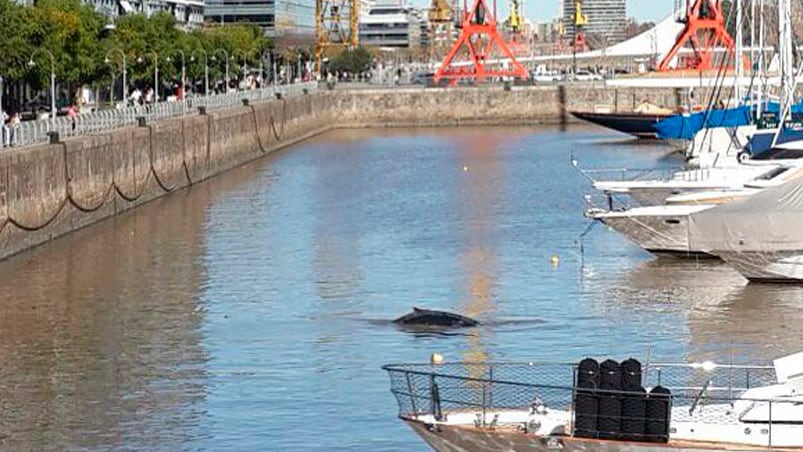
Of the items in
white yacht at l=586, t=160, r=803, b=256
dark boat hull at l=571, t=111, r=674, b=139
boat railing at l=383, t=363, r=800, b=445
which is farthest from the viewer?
dark boat hull at l=571, t=111, r=674, b=139

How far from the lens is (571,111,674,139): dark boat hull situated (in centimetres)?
8206

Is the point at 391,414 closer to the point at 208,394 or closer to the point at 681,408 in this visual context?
the point at 208,394

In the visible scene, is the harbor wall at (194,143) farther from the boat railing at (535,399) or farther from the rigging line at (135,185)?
the boat railing at (535,399)

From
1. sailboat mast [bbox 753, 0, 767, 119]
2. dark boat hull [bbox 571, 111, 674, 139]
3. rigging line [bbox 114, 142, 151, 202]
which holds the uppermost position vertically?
sailboat mast [bbox 753, 0, 767, 119]

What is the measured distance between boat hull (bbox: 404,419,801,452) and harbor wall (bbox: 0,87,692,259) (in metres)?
22.4

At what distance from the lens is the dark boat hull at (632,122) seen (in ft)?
269

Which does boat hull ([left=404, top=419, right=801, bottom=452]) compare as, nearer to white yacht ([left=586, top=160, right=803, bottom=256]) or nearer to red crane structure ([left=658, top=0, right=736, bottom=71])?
white yacht ([left=586, top=160, right=803, bottom=256])

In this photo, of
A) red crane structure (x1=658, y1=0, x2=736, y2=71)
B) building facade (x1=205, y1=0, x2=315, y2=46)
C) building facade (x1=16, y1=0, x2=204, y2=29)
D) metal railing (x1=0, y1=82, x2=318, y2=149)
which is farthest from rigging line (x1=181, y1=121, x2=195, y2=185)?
building facade (x1=205, y1=0, x2=315, y2=46)

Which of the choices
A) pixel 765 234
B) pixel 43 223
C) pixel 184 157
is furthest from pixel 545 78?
pixel 765 234

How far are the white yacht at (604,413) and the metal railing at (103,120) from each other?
990 inches

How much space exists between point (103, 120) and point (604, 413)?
123 feet

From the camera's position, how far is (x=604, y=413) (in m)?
15.9

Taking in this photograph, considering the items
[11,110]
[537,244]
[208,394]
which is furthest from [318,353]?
[11,110]

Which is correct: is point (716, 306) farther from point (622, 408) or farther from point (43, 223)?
point (43, 223)
